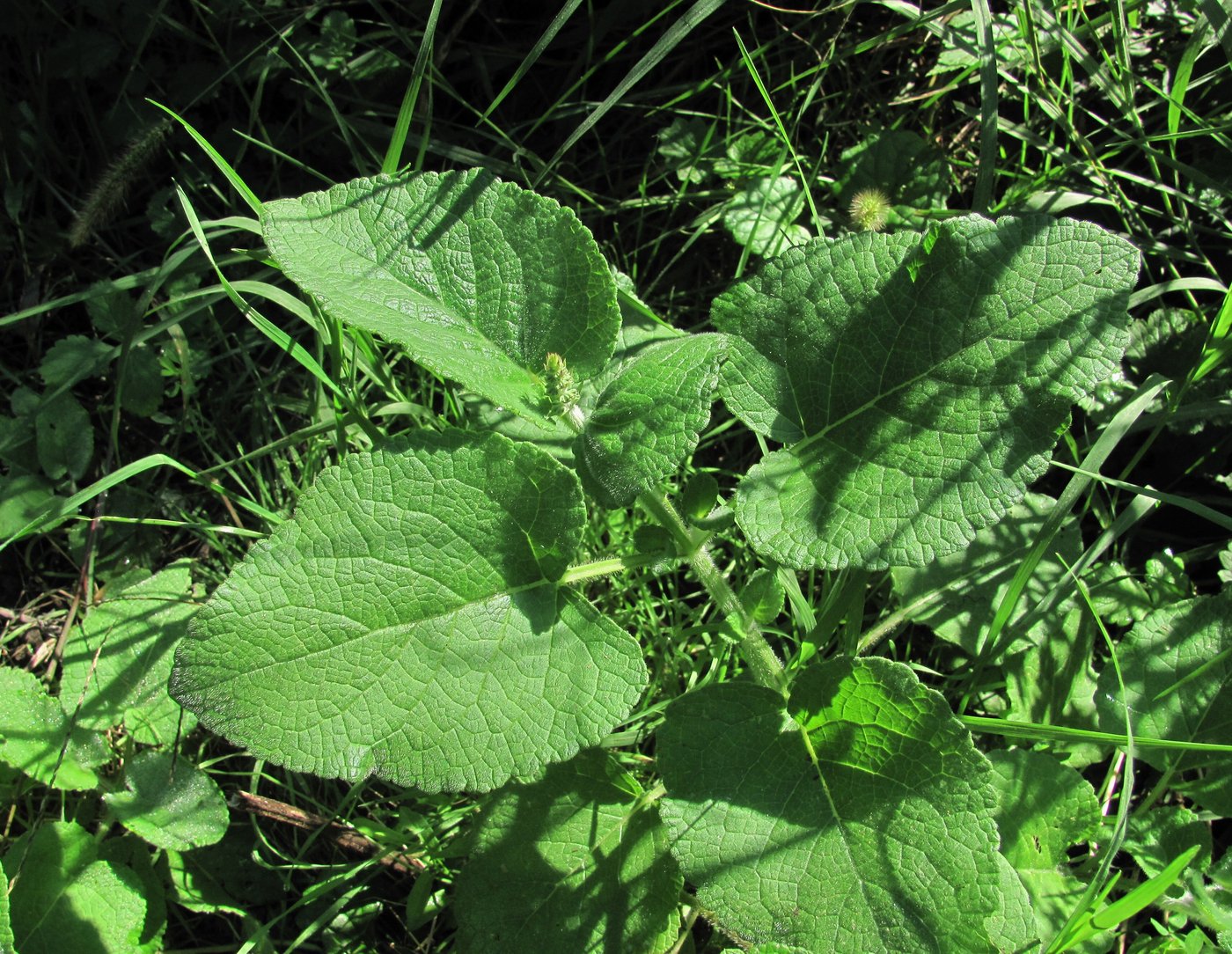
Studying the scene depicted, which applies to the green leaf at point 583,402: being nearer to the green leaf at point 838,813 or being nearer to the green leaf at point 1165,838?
the green leaf at point 838,813

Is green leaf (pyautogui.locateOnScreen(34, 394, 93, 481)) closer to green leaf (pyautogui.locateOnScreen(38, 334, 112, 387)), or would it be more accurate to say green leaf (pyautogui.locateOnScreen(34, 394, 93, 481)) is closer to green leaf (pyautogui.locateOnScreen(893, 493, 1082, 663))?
green leaf (pyautogui.locateOnScreen(38, 334, 112, 387))

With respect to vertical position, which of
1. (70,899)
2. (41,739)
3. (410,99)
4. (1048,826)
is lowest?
(70,899)

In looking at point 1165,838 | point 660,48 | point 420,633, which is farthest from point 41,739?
point 1165,838

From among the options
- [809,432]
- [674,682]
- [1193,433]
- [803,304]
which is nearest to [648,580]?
[674,682]

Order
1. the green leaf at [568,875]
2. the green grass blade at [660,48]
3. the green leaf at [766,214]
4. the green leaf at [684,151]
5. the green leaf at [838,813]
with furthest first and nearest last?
1. the green leaf at [684,151]
2. the green leaf at [766,214]
3. the green grass blade at [660,48]
4. the green leaf at [568,875]
5. the green leaf at [838,813]

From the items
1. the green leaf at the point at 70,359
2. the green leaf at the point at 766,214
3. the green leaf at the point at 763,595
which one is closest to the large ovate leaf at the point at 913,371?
the green leaf at the point at 763,595

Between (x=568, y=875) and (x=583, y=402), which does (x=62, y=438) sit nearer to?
(x=583, y=402)

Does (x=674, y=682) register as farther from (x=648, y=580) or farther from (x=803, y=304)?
(x=803, y=304)

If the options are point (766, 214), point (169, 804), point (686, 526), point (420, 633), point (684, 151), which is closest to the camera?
point (420, 633)
